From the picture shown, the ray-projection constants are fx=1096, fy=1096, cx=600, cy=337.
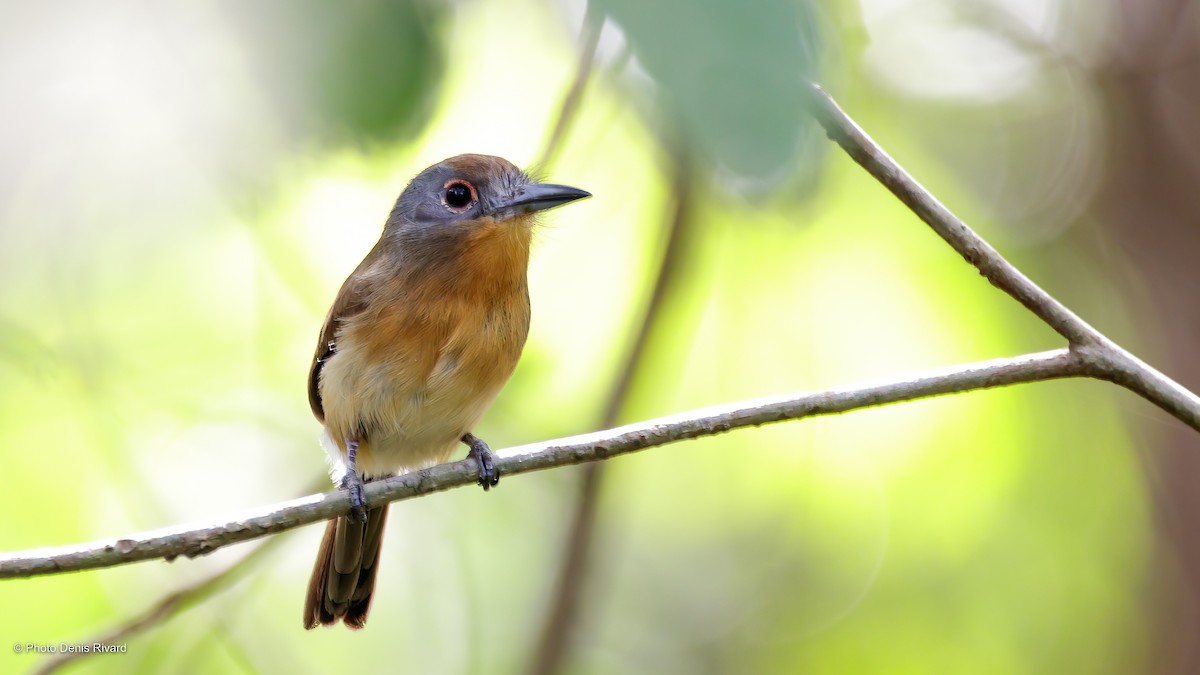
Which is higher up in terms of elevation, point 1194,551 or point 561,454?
point 1194,551

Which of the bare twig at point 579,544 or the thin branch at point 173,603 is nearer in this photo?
the thin branch at point 173,603

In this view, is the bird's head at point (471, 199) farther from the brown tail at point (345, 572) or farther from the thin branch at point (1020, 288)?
the thin branch at point (1020, 288)

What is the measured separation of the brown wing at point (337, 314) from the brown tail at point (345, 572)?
0.40 metres

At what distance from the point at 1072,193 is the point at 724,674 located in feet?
10.3

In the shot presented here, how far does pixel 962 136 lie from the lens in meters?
5.32

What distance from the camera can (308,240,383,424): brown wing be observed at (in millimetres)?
3631

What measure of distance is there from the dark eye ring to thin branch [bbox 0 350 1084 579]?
1.39 metres

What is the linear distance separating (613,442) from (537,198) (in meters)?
1.19

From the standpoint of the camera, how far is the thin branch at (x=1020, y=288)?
2186 mm

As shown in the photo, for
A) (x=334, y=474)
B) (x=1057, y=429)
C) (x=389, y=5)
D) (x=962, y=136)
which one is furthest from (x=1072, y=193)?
(x=389, y=5)

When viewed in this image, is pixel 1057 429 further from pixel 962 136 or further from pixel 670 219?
pixel 670 219

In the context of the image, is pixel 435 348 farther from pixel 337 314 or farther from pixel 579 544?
pixel 579 544

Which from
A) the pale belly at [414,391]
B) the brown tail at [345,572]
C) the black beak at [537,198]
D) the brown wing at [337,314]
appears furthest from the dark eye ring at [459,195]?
the brown tail at [345,572]

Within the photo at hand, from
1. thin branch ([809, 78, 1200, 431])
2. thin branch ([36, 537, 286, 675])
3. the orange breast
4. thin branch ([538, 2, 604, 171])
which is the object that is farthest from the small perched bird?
thin branch ([809, 78, 1200, 431])
